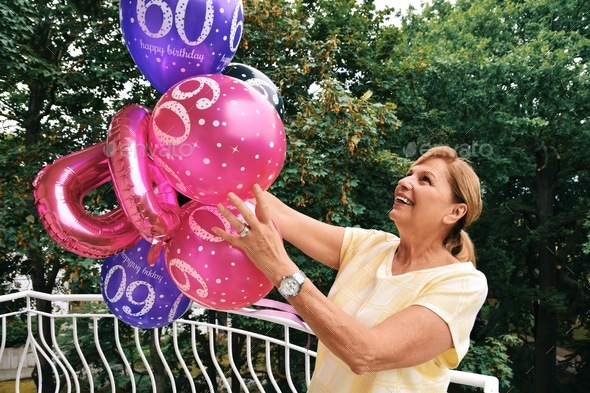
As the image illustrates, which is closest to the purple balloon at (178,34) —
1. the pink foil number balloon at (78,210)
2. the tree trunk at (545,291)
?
the pink foil number balloon at (78,210)

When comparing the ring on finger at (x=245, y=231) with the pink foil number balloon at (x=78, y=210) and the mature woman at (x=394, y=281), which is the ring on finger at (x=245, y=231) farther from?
the pink foil number balloon at (x=78, y=210)

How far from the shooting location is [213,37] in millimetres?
1272

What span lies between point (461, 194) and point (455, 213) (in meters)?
0.05

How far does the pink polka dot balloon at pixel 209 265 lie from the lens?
1146 mm

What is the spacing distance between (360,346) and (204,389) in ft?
27.2

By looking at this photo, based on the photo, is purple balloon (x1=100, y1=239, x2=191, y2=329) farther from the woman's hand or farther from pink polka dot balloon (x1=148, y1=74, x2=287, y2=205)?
the woman's hand

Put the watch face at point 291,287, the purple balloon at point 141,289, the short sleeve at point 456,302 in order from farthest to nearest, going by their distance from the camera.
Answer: the purple balloon at point 141,289 < the short sleeve at point 456,302 < the watch face at point 291,287

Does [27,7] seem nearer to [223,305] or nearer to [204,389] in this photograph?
[223,305]

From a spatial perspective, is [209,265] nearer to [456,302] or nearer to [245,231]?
[245,231]

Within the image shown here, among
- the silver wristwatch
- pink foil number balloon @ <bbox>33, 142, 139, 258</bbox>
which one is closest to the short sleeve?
the silver wristwatch

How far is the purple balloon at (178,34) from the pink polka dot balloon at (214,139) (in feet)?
A: 0.52

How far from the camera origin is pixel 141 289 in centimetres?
138

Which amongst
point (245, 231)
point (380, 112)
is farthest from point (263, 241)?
point (380, 112)

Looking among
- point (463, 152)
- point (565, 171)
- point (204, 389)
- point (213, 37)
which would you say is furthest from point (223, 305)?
point (565, 171)
